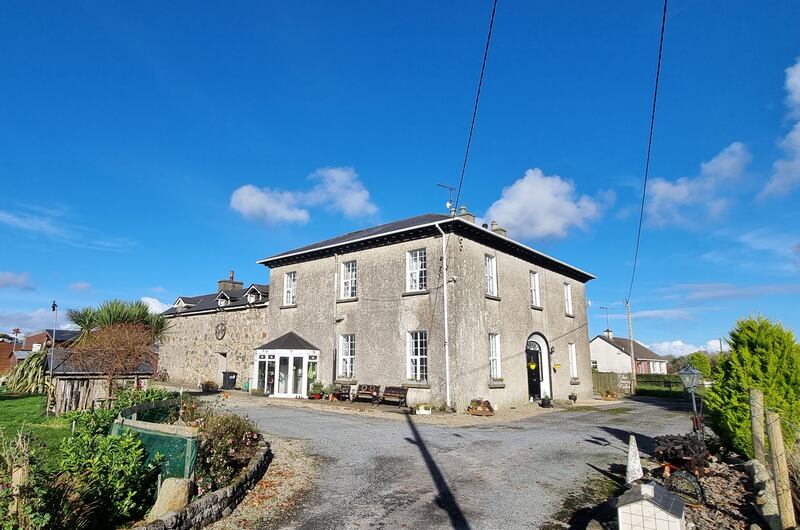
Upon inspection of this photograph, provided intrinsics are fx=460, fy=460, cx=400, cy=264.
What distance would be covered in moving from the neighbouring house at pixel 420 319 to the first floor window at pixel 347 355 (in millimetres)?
52

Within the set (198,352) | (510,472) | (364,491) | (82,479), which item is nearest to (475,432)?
(510,472)

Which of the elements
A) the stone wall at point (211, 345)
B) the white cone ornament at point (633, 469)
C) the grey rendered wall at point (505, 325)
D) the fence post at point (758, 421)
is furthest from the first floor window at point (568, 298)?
the fence post at point (758, 421)

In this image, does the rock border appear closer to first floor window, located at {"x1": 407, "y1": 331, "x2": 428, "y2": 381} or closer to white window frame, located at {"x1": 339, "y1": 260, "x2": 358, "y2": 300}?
first floor window, located at {"x1": 407, "y1": 331, "x2": 428, "y2": 381}

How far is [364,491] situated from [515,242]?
1658 centimetres

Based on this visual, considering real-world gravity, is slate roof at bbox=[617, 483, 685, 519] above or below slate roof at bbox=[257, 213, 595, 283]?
below

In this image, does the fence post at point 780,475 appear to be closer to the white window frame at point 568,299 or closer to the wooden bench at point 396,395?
the wooden bench at point 396,395

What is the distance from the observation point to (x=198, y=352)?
1202 inches

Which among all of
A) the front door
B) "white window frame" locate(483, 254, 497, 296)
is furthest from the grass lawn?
the front door

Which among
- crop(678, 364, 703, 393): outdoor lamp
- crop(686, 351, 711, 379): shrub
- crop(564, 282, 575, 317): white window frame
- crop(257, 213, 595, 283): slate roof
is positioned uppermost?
crop(257, 213, 595, 283): slate roof

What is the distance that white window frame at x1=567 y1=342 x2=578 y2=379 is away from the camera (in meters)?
26.8

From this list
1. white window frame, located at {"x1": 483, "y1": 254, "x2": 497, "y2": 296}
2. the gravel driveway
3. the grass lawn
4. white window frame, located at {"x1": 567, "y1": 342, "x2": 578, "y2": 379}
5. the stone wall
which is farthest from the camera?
the stone wall

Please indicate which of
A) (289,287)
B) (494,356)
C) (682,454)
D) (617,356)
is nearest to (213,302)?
(289,287)

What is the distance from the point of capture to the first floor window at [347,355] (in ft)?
70.8

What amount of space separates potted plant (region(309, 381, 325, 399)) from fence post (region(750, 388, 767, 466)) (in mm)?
17198
